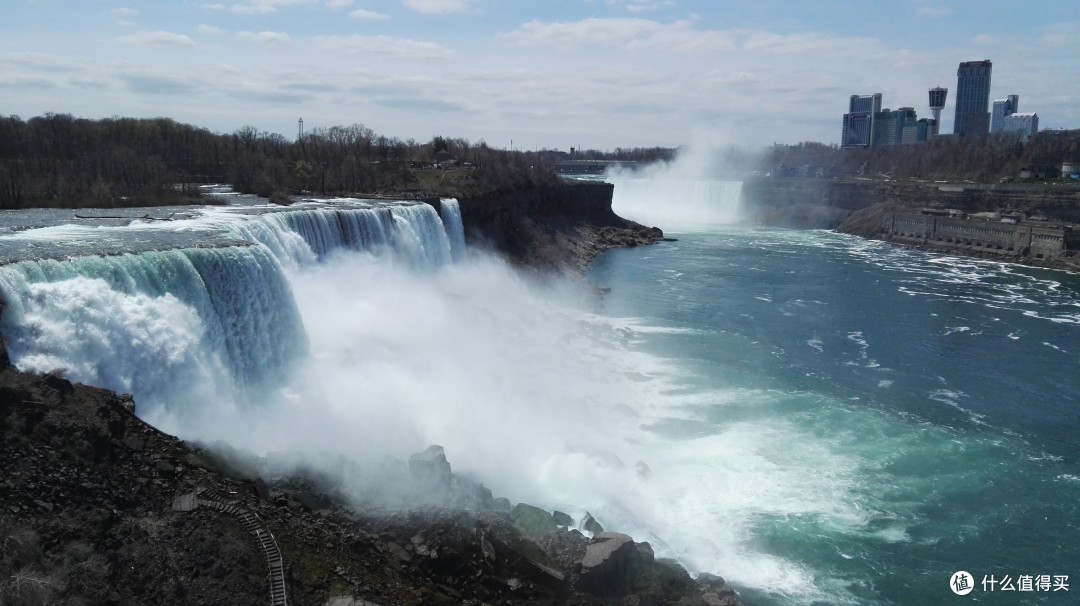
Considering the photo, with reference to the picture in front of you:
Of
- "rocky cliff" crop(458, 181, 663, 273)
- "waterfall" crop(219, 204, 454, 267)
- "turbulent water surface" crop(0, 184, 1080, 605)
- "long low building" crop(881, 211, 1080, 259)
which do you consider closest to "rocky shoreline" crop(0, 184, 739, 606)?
"turbulent water surface" crop(0, 184, 1080, 605)

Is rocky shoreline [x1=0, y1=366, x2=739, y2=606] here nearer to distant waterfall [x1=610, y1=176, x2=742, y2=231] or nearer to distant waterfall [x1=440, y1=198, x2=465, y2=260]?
distant waterfall [x1=440, y1=198, x2=465, y2=260]

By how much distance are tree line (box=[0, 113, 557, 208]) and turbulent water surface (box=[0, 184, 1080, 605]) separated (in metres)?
5.67

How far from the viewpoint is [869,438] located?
1833 cm

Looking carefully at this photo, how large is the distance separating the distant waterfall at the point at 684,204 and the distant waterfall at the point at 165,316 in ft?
185

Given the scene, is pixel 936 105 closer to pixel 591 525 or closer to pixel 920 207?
pixel 920 207

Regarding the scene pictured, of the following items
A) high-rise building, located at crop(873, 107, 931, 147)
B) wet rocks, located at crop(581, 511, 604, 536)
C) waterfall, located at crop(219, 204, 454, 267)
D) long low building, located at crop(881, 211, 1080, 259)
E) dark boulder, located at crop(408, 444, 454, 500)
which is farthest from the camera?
high-rise building, located at crop(873, 107, 931, 147)

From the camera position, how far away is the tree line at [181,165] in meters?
29.6

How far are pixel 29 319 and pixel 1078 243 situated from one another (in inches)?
2099

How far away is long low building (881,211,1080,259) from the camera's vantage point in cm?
4769

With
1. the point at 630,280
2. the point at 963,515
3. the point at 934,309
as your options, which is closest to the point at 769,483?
the point at 963,515

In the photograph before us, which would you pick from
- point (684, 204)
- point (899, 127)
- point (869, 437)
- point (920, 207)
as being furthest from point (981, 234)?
point (899, 127)

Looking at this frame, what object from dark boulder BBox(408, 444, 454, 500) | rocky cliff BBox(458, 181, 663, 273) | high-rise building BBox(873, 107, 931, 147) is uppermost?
high-rise building BBox(873, 107, 931, 147)

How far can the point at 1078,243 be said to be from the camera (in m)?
47.2

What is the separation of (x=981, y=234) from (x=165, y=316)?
173ft
